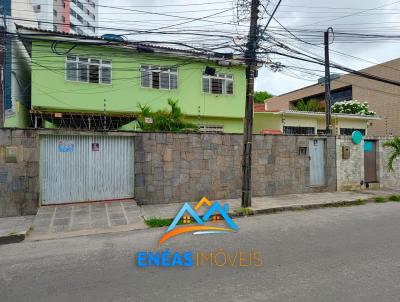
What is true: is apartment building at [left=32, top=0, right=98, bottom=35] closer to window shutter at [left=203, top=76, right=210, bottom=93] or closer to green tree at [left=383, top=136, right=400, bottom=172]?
window shutter at [left=203, top=76, right=210, bottom=93]

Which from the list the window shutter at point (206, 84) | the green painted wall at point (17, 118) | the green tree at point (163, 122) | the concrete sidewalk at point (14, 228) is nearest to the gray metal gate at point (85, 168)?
the concrete sidewalk at point (14, 228)

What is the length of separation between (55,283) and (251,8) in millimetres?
8141

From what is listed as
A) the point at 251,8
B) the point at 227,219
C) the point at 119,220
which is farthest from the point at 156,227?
the point at 251,8

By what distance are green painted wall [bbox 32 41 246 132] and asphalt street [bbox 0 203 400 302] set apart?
9.93 metres

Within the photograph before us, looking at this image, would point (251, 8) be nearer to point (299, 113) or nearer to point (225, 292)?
point (225, 292)

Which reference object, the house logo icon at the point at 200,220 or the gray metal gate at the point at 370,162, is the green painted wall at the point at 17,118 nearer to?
the house logo icon at the point at 200,220

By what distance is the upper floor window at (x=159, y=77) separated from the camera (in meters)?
15.3

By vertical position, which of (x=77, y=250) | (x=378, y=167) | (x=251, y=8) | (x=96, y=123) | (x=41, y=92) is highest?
(x=251, y=8)

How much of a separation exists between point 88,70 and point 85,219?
9.71m

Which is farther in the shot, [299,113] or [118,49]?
[299,113]

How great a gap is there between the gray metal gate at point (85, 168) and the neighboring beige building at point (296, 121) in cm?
1041

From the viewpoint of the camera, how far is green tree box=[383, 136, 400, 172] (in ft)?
38.7

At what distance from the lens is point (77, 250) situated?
5.00m

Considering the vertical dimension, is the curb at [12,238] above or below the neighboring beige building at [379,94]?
below
